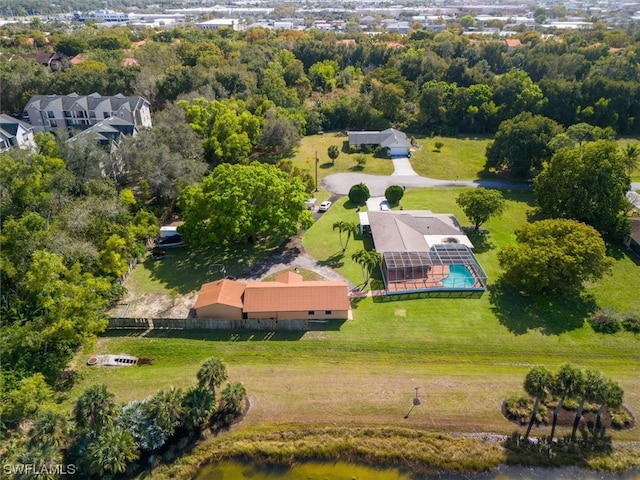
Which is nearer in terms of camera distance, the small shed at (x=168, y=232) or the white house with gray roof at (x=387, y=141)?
the small shed at (x=168, y=232)

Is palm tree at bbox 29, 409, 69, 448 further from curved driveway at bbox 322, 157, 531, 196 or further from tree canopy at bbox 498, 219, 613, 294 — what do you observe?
curved driveway at bbox 322, 157, 531, 196

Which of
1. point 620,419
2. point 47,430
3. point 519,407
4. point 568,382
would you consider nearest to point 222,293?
point 47,430

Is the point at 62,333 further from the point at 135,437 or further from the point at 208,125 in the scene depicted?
the point at 208,125

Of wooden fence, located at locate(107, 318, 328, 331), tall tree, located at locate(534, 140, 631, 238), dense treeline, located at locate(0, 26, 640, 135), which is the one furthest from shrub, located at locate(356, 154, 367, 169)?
wooden fence, located at locate(107, 318, 328, 331)

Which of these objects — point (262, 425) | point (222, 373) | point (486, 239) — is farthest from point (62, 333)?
point (486, 239)

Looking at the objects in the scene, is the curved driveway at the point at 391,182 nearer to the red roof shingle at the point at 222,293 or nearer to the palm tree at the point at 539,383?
the red roof shingle at the point at 222,293

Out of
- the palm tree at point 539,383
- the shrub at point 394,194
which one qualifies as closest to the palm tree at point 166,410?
the palm tree at point 539,383
